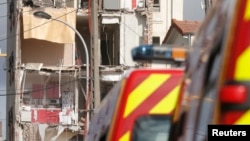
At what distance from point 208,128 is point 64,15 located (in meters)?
36.2

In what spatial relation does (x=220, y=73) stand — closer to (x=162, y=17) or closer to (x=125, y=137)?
(x=125, y=137)

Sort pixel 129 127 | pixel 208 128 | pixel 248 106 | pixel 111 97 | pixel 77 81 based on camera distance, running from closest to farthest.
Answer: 1. pixel 248 106
2. pixel 208 128
3. pixel 129 127
4. pixel 111 97
5. pixel 77 81

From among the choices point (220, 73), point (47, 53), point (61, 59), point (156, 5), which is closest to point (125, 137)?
point (220, 73)

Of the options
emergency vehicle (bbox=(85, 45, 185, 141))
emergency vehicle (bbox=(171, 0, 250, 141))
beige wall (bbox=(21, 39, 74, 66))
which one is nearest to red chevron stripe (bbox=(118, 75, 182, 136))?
emergency vehicle (bbox=(85, 45, 185, 141))

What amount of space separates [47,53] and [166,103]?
34.3 meters

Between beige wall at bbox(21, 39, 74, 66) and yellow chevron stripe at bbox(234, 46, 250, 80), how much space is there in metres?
37.2

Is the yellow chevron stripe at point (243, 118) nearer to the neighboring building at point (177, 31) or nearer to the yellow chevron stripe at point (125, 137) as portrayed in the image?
the yellow chevron stripe at point (125, 137)

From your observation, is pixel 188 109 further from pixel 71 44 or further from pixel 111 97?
pixel 71 44

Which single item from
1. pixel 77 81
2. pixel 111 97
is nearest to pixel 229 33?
pixel 111 97

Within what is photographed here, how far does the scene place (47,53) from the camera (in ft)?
131

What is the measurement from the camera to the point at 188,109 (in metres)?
3.84

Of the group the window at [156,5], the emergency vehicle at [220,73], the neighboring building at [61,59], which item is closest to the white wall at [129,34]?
the neighboring building at [61,59]

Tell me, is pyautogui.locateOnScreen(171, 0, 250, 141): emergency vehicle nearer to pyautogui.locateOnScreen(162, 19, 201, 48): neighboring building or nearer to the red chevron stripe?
the red chevron stripe

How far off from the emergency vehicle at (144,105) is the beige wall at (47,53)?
34059mm
